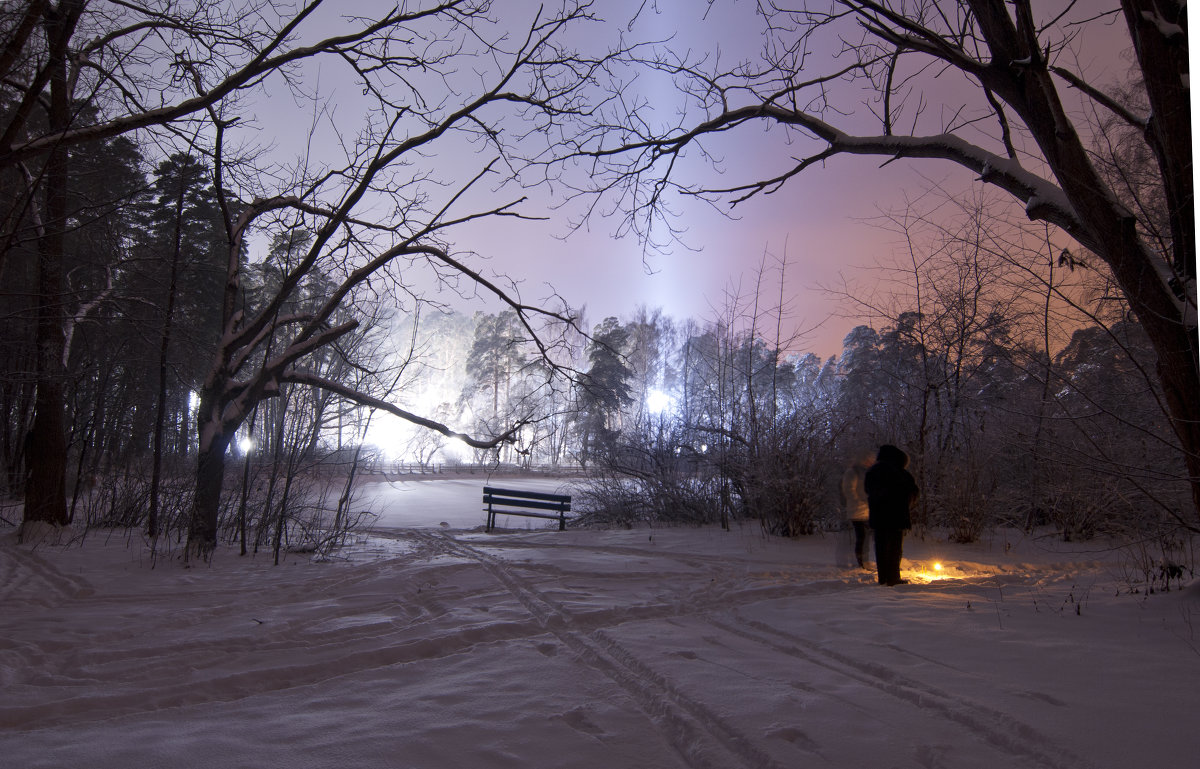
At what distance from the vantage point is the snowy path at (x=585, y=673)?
2.59 meters

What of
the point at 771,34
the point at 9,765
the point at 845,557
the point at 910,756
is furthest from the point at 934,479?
the point at 9,765

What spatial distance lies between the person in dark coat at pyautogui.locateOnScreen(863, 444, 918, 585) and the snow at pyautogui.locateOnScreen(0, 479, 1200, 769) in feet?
1.42

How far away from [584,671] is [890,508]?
4.67 metres

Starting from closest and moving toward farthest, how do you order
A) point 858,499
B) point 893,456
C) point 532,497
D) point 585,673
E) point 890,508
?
1. point 585,673
2. point 890,508
3. point 893,456
4. point 858,499
5. point 532,497

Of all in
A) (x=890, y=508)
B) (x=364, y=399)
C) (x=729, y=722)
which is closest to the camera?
(x=729, y=722)

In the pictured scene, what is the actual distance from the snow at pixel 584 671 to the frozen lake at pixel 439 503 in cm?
520

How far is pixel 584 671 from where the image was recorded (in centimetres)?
362

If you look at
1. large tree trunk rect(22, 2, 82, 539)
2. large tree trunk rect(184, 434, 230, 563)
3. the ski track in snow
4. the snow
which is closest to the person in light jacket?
the snow

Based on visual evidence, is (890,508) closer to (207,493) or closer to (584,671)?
(584,671)

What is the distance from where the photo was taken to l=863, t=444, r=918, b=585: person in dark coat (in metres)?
6.68

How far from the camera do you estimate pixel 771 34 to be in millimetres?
5961

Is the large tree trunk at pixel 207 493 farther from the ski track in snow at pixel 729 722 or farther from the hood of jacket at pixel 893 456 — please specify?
the hood of jacket at pixel 893 456

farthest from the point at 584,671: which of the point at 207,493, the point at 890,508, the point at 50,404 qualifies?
the point at 50,404

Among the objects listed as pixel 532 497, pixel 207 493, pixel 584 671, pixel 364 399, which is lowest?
pixel 584 671
